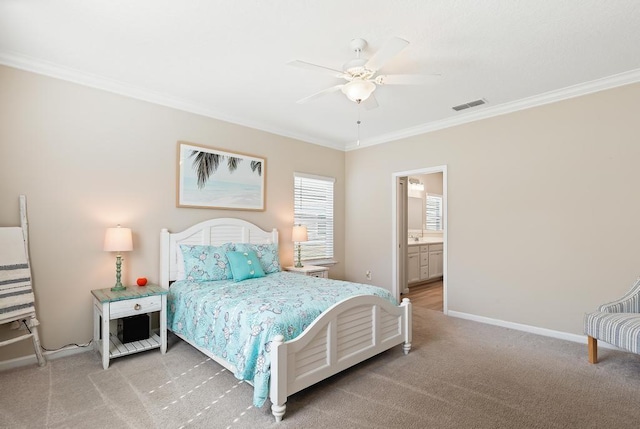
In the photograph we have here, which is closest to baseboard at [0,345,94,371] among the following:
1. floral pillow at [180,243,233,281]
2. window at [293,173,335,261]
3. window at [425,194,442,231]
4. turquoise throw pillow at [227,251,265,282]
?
floral pillow at [180,243,233,281]

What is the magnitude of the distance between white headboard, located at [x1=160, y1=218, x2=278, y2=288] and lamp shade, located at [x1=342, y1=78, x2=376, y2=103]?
2.38m

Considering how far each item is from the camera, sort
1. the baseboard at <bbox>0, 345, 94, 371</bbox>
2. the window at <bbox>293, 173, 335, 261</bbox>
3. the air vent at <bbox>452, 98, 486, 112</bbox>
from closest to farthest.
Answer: the baseboard at <bbox>0, 345, 94, 371</bbox> < the air vent at <bbox>452, 98, 486, 112</bbox> < the window at <bbox>293, 173, 335, 261</bbox>

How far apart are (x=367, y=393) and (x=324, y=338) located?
0.51 metres

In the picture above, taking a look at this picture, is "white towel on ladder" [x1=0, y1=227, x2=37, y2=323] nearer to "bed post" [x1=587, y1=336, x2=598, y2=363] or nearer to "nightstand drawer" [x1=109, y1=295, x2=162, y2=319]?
"nightstand drawer" [x1=109, y1=295, x2=162, y2=319]

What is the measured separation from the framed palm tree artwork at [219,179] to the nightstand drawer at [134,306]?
1.22 m

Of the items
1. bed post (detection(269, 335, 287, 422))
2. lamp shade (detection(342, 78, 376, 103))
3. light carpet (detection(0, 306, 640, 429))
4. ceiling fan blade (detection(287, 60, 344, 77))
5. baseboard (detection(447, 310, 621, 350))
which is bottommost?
light carpet (detection(0, 306, 640, 429))

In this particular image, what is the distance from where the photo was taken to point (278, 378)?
2113 mm

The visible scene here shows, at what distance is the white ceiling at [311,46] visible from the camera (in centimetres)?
226

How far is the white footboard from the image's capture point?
7.00ft

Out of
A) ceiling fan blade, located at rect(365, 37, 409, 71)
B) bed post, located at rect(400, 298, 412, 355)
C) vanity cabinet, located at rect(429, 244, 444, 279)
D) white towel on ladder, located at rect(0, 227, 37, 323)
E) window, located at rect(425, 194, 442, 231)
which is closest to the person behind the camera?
ceiling fan blade, located at rect(365, 37, 409, 71)

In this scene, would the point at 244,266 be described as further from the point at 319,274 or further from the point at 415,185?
the point at 415,185

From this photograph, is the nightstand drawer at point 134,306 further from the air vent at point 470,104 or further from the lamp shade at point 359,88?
the air vent at point 470,104

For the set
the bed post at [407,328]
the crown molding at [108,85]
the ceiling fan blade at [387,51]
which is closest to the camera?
the ceiling fan blade at [387,51]

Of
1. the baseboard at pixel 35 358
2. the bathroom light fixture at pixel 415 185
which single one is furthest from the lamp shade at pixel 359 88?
the bathroom light fixture at pixel 415 185
